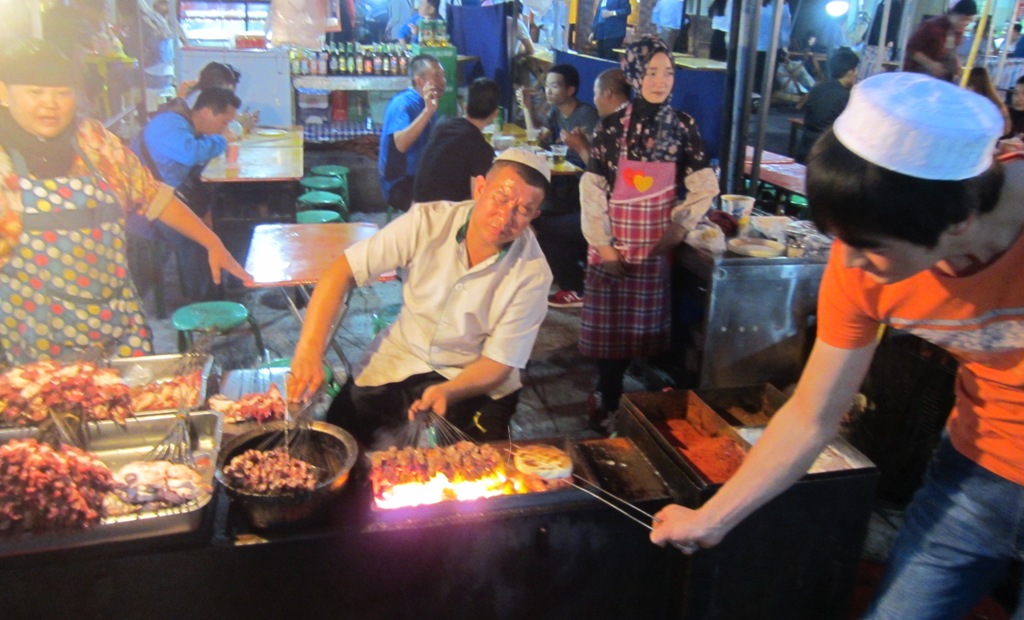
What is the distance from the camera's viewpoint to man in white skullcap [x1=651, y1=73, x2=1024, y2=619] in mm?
1247

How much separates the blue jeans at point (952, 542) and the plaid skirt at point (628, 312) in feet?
7.71

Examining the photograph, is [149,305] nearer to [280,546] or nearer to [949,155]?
[280,546]

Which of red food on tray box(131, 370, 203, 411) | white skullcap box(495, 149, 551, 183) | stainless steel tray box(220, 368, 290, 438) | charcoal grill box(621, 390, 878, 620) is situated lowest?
charcoal grill box(621, 390, 878, 620)

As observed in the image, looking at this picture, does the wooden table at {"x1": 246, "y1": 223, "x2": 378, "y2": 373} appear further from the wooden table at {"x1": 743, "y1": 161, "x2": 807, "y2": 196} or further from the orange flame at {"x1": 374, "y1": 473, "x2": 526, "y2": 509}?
the wooden table at {"x1": 743, "y1": 161, "x2": 807, "y2": 196}

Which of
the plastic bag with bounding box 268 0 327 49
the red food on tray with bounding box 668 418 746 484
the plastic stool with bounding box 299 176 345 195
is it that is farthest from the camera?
the plastic bag with bounding box 268 0 327 49

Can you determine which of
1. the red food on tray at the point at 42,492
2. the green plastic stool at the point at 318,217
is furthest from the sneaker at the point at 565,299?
the red food on tray at the point at 42,492

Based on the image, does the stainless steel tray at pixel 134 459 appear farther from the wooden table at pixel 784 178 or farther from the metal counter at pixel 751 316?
the wooden table at pixel 784 178

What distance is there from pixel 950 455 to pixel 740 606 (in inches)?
33.5

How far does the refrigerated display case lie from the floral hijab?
732 cm

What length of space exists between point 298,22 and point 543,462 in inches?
269

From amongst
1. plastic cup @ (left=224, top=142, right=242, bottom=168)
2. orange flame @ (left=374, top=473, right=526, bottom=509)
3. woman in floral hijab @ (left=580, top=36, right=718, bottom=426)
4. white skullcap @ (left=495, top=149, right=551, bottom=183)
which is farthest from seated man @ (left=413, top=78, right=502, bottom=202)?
orange flame @ (left=374, top=473, right=526, bottom=509)

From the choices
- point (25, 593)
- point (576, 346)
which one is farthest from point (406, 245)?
point (576, 346)

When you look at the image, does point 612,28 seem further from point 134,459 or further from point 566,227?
point 134,459

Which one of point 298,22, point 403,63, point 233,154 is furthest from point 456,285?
point 403,63
